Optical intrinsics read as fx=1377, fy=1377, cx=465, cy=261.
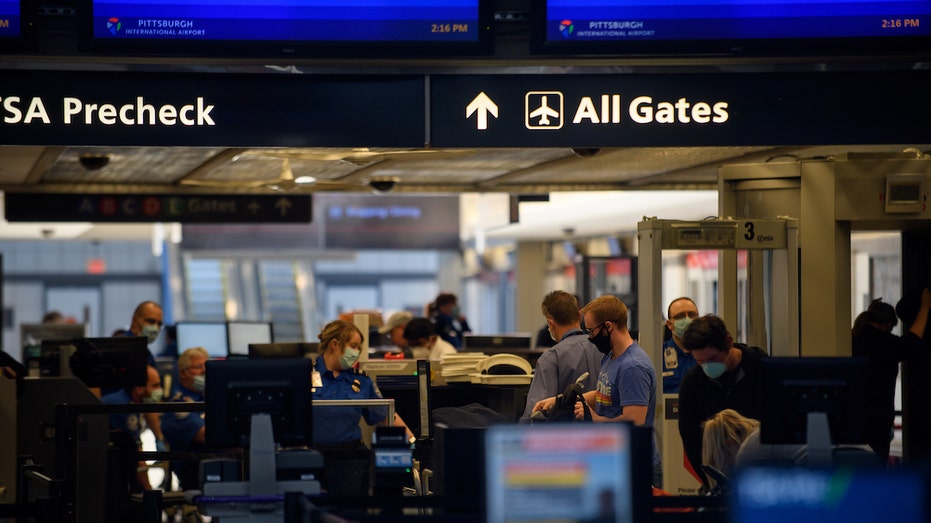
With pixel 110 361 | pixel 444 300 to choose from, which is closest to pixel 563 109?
pixel 110 361

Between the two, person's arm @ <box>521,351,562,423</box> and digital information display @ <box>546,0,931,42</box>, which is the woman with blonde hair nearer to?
digital information display @ <box>546,0,931,42</box>

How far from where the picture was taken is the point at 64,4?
5332 millimetres

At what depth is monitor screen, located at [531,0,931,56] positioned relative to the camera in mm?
5164

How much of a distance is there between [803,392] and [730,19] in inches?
59.4

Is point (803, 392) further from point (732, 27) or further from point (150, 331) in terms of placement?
point (150, 331)

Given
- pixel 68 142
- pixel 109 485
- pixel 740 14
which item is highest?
pixel 740 14

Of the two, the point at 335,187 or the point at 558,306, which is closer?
the point at 558,306

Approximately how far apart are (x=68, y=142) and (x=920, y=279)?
17.2 ft

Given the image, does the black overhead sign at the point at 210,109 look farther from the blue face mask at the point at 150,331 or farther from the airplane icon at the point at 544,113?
the blue face mask at the point at 150,331

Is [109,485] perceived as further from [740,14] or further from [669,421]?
[740,14]

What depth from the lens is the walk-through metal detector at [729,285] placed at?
7.14m

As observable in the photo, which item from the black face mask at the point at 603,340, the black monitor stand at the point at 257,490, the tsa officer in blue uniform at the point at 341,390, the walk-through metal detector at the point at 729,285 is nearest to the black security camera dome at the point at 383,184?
the tsa officer in blue uniform at the point at 341,390

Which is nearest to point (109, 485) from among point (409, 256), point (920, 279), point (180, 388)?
point (180, 388)

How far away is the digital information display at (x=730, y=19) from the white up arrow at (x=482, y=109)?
39 centimetres
